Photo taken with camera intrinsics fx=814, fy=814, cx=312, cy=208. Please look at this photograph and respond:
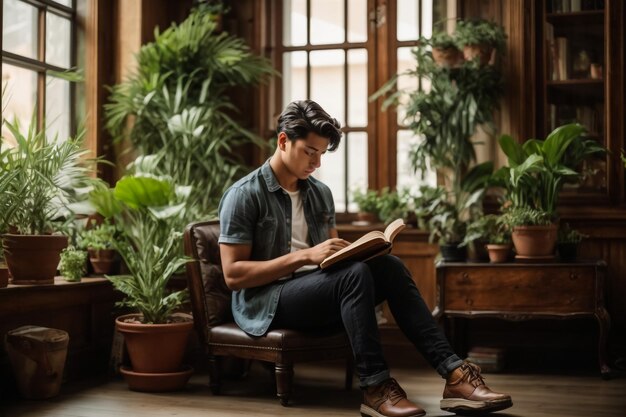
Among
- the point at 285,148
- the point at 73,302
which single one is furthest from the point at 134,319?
the point at 285,148

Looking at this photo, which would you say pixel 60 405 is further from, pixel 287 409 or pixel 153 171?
pixel 153 171

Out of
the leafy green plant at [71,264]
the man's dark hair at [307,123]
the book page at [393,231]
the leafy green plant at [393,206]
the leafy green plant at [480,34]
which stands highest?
the leafy green plant at [480,34]

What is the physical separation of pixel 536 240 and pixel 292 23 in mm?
1963

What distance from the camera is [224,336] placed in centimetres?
332

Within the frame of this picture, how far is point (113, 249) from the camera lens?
4137 millimetres

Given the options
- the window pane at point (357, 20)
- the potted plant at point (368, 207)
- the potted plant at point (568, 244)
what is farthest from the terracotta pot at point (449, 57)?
the potted plant at point (568, 244)

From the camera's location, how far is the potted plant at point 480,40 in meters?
4.27

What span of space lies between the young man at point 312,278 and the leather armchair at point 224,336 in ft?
0.21

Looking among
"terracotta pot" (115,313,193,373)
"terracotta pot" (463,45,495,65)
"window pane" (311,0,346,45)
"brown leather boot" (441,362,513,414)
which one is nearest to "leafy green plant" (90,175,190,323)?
"terracotta pot" (115,313,193,373)

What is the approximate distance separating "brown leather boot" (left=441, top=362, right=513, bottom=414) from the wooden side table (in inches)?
42.7

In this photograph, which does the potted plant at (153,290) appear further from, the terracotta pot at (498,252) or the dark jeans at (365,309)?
the terracotta pot at (498,252)

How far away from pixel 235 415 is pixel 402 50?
249 centimetres

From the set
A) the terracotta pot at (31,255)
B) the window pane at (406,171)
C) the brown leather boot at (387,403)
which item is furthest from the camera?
the window pane at (406,171)

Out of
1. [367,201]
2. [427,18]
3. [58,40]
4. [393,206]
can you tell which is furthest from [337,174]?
[58,40]
